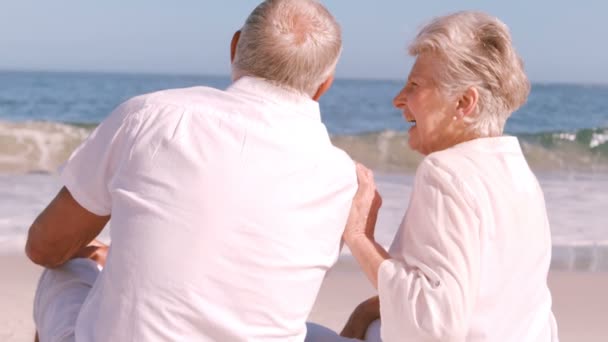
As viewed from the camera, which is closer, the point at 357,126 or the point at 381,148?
the point at 381,148

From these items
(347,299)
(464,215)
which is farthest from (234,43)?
(347,299)

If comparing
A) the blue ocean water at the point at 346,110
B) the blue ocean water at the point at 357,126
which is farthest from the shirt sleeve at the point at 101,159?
the blue ocean water at the point at 346,110

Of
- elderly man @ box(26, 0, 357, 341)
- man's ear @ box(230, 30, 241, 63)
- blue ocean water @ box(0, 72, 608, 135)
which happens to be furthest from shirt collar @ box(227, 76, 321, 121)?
blue ocean water @ box(0, 72, 608, 135)

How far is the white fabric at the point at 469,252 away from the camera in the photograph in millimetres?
2006

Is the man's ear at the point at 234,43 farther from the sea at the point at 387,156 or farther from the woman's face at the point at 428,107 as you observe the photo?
the sea at the point at 387,156

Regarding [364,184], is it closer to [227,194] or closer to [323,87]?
[323,87]

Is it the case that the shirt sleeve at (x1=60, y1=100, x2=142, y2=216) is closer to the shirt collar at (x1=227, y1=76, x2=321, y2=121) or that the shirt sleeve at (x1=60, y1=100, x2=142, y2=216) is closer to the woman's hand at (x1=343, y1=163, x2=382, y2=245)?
the shirt collar at (x1=227, y1=76, x2=321, y2=121)

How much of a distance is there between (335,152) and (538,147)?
1305 centimetres

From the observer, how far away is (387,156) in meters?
13.5

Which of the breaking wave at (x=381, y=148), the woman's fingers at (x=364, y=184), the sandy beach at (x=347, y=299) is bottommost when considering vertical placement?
the breaking wave at (x=381, y=148)

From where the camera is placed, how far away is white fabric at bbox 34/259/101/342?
2250 millimetres

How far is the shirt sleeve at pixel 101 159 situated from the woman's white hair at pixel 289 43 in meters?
0.28

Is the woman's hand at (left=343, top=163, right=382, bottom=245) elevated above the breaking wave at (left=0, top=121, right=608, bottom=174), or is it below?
above

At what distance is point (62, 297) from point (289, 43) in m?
0.90
